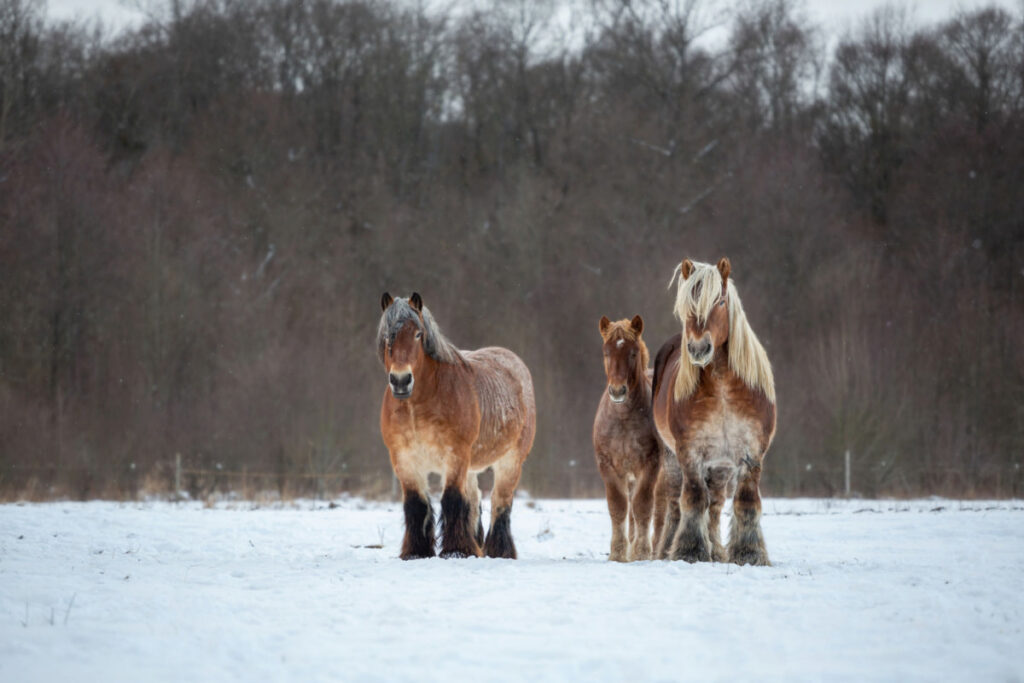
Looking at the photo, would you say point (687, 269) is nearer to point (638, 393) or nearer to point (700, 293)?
point (700, 293)

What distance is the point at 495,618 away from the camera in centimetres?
634

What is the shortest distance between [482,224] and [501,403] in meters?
24.8

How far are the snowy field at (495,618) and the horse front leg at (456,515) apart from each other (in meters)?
0.45

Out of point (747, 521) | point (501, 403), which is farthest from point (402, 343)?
point (747, 521)

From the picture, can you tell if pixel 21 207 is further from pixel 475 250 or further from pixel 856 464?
pixel 856 464

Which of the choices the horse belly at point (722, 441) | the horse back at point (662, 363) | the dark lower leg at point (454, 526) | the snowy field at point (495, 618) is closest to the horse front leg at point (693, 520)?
the horse belly at point (722, 441)

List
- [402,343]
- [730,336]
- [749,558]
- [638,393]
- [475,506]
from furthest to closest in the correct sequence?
[475,506] < [638,393] < [402,343] < [730,336] < [749,558]

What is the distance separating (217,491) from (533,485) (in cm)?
763

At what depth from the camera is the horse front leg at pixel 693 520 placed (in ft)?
28.3

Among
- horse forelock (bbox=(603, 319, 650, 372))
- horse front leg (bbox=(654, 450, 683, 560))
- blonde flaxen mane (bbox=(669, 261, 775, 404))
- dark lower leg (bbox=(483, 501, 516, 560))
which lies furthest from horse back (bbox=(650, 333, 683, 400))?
dark lower leg (bbox=(483, 501, 516, 560))

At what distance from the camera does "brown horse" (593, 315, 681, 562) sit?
32.1ft

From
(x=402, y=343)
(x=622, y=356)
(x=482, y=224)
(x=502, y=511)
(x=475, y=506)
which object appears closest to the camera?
(x=402, y=343)

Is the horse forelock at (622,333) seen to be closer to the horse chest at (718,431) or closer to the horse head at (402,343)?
the horse chest at (718,431)

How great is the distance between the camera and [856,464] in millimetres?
27094
